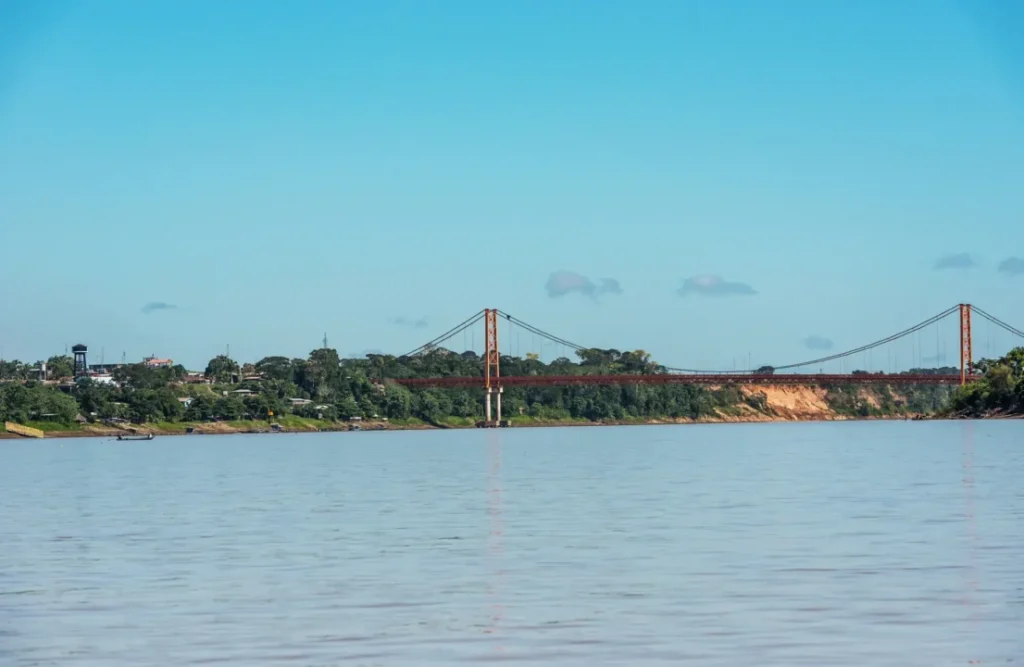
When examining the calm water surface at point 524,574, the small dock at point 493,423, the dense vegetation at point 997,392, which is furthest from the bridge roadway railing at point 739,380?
the calm water surface at point 524,574

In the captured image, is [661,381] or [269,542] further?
[661,381]

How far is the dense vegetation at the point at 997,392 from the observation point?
155 meters

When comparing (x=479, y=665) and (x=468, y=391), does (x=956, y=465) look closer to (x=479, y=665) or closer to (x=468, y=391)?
(x=479, y=665)

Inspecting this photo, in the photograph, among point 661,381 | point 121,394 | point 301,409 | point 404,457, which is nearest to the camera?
point 404,457

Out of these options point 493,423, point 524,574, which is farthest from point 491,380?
point 524,574

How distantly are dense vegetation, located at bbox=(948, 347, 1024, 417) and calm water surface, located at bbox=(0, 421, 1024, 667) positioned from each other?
111 metres

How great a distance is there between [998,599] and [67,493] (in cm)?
3742

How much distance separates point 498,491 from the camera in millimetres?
47969

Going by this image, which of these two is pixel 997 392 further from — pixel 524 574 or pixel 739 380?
pixel 524 574

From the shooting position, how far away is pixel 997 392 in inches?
6191

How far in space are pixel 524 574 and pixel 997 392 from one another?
142m

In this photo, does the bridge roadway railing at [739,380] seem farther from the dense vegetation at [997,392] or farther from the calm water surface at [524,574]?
the calm water surface at [524,574]

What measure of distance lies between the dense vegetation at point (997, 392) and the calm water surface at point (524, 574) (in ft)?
366

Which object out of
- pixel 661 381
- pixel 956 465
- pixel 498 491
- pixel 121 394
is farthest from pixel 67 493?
pixel 121 394
